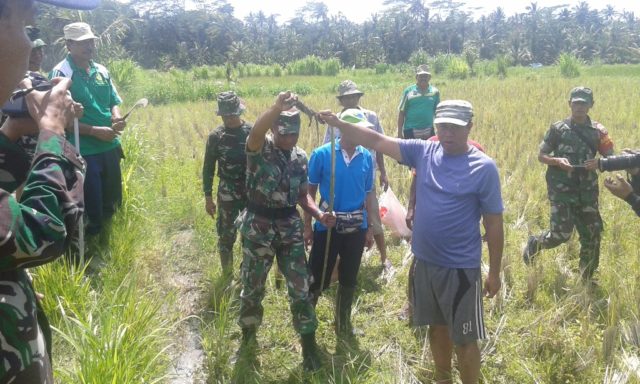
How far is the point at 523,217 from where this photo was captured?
539 cm

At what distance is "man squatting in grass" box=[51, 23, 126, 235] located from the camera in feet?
12.5

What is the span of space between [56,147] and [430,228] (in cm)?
194

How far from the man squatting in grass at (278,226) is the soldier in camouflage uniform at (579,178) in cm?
204

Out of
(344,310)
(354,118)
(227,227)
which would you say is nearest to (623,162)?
(354,118)

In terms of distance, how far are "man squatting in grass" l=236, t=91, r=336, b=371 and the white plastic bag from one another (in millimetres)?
1788

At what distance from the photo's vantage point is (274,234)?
10.2 ft

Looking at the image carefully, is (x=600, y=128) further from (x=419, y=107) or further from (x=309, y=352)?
(x=309, y=352)

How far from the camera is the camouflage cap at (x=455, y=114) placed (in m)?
2.69

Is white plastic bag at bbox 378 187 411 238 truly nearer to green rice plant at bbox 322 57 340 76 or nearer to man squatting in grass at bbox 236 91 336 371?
man squatting in grass at bbox 236 91 336 371

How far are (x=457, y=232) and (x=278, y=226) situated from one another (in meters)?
1.07

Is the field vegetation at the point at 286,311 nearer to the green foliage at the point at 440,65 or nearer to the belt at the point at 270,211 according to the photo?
the belt at the point at 270,211

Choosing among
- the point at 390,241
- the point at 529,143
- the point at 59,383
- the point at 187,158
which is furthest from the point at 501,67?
the point at 59,383

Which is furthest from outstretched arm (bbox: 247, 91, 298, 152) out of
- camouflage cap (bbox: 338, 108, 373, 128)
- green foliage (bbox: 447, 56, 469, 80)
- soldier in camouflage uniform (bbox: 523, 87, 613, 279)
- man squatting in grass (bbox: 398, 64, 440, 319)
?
green foliage (bbox: 447, 56, 469, 80)

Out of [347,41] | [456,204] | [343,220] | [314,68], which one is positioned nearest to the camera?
[456,204]
